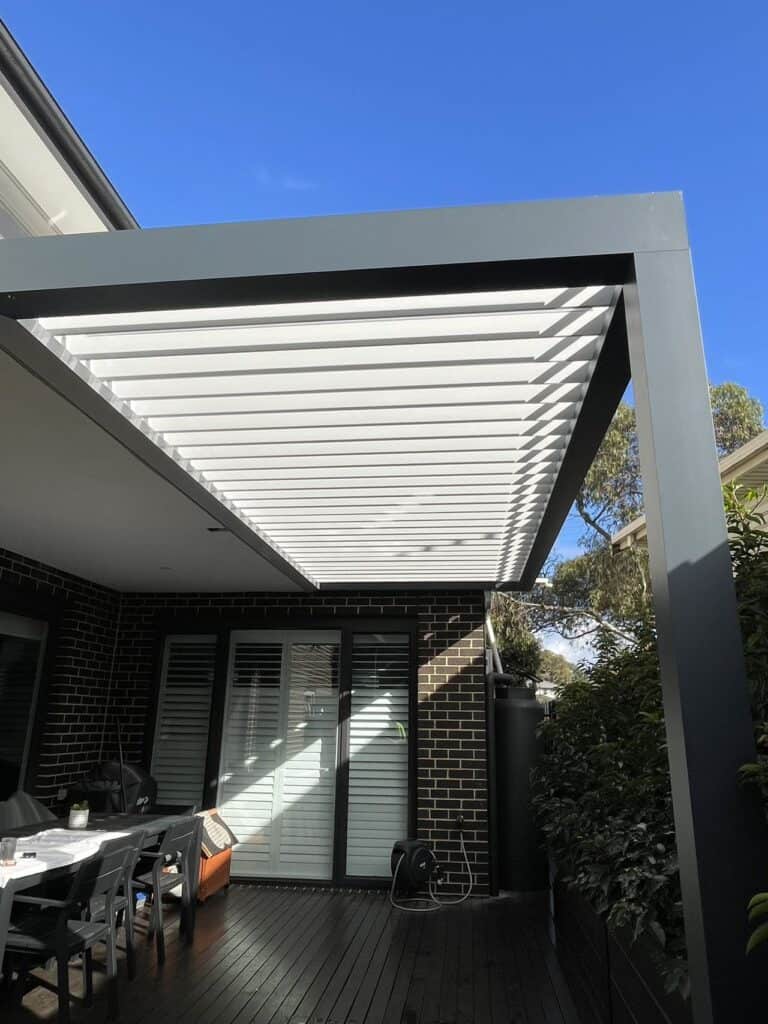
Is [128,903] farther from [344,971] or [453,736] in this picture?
[453,736]

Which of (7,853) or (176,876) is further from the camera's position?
(176,876)

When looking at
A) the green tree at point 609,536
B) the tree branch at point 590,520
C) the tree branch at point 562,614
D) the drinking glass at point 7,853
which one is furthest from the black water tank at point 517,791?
the tree branch at point 590,520

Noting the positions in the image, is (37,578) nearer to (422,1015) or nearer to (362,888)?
(362,888)

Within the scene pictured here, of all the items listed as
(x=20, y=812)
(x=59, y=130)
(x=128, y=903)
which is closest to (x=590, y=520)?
(x=20, y=812)

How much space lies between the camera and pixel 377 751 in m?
6.77

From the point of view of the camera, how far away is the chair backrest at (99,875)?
3.47m

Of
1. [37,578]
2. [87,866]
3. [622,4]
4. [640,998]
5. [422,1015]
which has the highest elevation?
[622,4]

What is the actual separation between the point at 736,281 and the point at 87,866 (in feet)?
66.7

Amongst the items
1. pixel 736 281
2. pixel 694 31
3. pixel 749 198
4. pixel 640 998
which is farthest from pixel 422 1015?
Result: pixel 736 281

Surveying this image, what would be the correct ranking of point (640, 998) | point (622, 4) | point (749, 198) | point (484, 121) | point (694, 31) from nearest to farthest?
point (640, 998), point (622, 4), point (694, 31), point (484, 121), point (749, 198)

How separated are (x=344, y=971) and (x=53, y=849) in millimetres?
1957

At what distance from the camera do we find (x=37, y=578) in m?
6.01

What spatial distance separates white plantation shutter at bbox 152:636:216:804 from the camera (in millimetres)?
6938

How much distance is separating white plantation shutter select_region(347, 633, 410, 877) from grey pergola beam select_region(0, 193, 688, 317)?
5322mm
